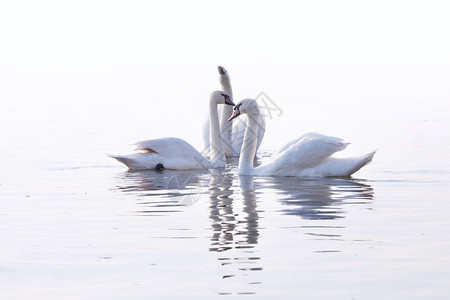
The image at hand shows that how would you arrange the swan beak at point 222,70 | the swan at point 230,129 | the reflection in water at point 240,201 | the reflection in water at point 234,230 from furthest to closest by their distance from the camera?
the swan beak at point 222,70
the swan at point 230,129
the reflection in water at point 240,201
the reflection in water at point 234,230

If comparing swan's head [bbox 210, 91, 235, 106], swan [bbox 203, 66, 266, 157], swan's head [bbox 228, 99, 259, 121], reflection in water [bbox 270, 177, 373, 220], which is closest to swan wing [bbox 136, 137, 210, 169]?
swan's head [bbox 228, 99, 259, 121]

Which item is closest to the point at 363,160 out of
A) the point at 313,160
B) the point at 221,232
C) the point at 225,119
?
the point at 313,160

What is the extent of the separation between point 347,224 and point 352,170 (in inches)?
154

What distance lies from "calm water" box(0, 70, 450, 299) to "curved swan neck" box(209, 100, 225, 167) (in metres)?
0.41

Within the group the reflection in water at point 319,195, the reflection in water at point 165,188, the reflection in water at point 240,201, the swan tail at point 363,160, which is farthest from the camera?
the swan tail at point 363,160

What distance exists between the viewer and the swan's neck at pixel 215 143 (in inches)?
621

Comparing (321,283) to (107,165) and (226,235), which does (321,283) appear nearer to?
(226,235)

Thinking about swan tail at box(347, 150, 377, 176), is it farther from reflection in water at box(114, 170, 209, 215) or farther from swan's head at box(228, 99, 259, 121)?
reflection in water at box(114, 170, 209, 215)

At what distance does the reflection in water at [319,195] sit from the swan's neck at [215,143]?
6.86ft

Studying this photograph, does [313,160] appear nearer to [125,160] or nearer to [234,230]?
[125,160]

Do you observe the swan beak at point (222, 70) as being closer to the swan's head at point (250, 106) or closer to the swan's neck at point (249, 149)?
the swan's head at point (250, 106)

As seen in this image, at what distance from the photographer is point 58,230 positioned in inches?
→ 384

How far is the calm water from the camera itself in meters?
7.28

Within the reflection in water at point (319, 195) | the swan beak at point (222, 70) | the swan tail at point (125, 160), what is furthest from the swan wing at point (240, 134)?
the reflection in water at point (319, 195)
